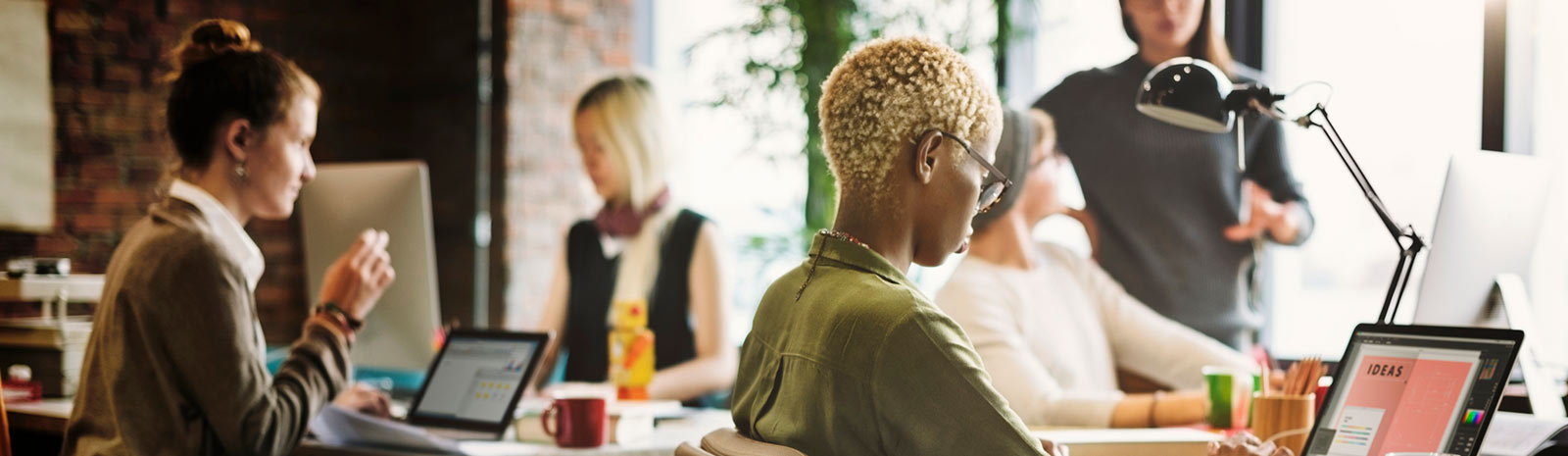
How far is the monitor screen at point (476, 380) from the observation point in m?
2.21

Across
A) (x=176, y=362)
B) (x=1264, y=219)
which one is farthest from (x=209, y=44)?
(x=1264, y=219)

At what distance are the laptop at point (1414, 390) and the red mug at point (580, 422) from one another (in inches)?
42.7

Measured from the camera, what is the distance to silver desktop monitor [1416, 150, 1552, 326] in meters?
2.15

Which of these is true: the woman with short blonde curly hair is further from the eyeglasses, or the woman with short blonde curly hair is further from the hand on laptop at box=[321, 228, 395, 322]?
the hand on laptop at box=[321, 228, 395, 322]

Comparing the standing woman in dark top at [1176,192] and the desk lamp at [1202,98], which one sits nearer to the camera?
the desk lamp at [1202,98]

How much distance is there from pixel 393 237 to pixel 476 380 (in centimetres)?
45

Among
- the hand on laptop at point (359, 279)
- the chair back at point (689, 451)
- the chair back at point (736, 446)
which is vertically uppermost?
the hand on laptop at point (359, 279)

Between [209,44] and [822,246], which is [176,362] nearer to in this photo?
[209,44]

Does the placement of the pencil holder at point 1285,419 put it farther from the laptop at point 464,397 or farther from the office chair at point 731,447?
the laptop at point 464,397

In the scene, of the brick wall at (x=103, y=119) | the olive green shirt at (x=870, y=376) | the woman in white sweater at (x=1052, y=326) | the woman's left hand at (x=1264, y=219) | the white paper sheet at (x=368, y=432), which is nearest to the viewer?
the olive green shirt at (x=870, y=376)

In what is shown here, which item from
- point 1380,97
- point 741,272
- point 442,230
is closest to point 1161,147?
point 1380,97

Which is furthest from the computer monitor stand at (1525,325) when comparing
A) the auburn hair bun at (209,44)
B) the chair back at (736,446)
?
the auburn hair bun at (209,44)

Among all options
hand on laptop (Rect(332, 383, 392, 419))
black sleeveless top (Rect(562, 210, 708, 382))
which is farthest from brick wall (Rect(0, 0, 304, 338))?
hand on laptop (Rect(332, 383, 392, 419))

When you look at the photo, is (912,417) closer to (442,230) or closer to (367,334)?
(367,334)
